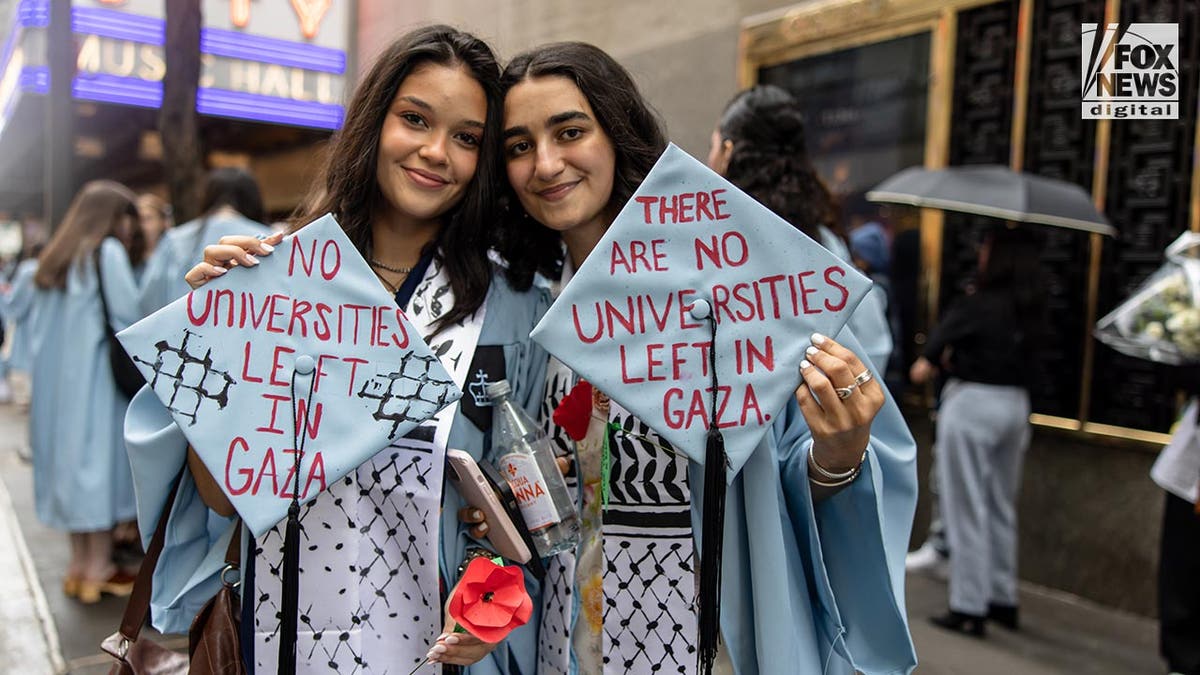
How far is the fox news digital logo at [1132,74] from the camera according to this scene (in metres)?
1.92

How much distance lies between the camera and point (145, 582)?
1722 mm

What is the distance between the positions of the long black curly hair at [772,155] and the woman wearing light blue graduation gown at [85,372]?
3.46 meters

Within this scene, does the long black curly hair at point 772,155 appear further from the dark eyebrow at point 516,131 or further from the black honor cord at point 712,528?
the black honor cord at point 712,528

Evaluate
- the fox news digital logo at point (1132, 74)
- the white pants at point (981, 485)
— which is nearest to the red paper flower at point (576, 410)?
the fox news digital logo at point (1132, 74)

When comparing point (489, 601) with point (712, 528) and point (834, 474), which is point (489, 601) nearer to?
point (712, 528)

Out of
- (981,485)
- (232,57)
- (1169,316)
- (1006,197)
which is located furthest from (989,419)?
(232,57)

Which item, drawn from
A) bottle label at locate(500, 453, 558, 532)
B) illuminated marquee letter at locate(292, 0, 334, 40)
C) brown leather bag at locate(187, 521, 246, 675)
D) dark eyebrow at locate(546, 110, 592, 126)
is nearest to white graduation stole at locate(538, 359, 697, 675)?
bottle label at locate(500, 453, 558, 532)

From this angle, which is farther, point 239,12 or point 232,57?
point 232,57

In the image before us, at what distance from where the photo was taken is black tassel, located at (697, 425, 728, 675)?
4.76 ft

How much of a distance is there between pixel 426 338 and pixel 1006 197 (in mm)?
3354

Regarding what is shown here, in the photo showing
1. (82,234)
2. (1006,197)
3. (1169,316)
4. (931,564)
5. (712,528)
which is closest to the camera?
(712,528)

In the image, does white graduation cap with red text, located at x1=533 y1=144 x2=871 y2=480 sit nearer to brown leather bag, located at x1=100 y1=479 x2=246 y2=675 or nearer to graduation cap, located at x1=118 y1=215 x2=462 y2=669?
graduation cap, located at x1=118 y1=215 x2=462 y2=669

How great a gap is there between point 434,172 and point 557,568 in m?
0.83

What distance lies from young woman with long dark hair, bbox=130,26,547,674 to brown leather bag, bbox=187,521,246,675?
4 cm
